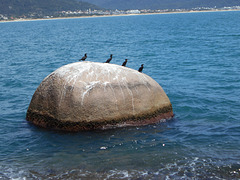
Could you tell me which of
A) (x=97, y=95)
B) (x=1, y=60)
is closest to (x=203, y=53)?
(x=1, y=60)

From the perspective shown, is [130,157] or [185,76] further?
[185,76]

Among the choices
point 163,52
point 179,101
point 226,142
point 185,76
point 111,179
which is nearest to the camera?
point 111,179

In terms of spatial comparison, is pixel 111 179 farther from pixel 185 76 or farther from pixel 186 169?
pixel 185 76

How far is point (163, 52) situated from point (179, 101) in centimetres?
1879

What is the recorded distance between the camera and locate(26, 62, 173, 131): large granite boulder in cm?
1025

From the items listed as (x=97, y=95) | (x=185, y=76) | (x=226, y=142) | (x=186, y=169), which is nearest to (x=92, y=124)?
(x=97, y=95)

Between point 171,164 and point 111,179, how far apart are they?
1.88 m

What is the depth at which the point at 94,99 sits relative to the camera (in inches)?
403

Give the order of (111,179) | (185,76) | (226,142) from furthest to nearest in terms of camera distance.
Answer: (185,76), (226,142), (111,179)

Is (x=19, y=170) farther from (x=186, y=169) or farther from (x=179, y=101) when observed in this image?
(x=179, y=101)

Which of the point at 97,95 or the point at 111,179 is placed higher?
the point at 97,95

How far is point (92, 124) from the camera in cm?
1043

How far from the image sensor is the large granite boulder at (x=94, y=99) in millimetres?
10253

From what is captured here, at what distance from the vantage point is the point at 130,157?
9078 millimetres
